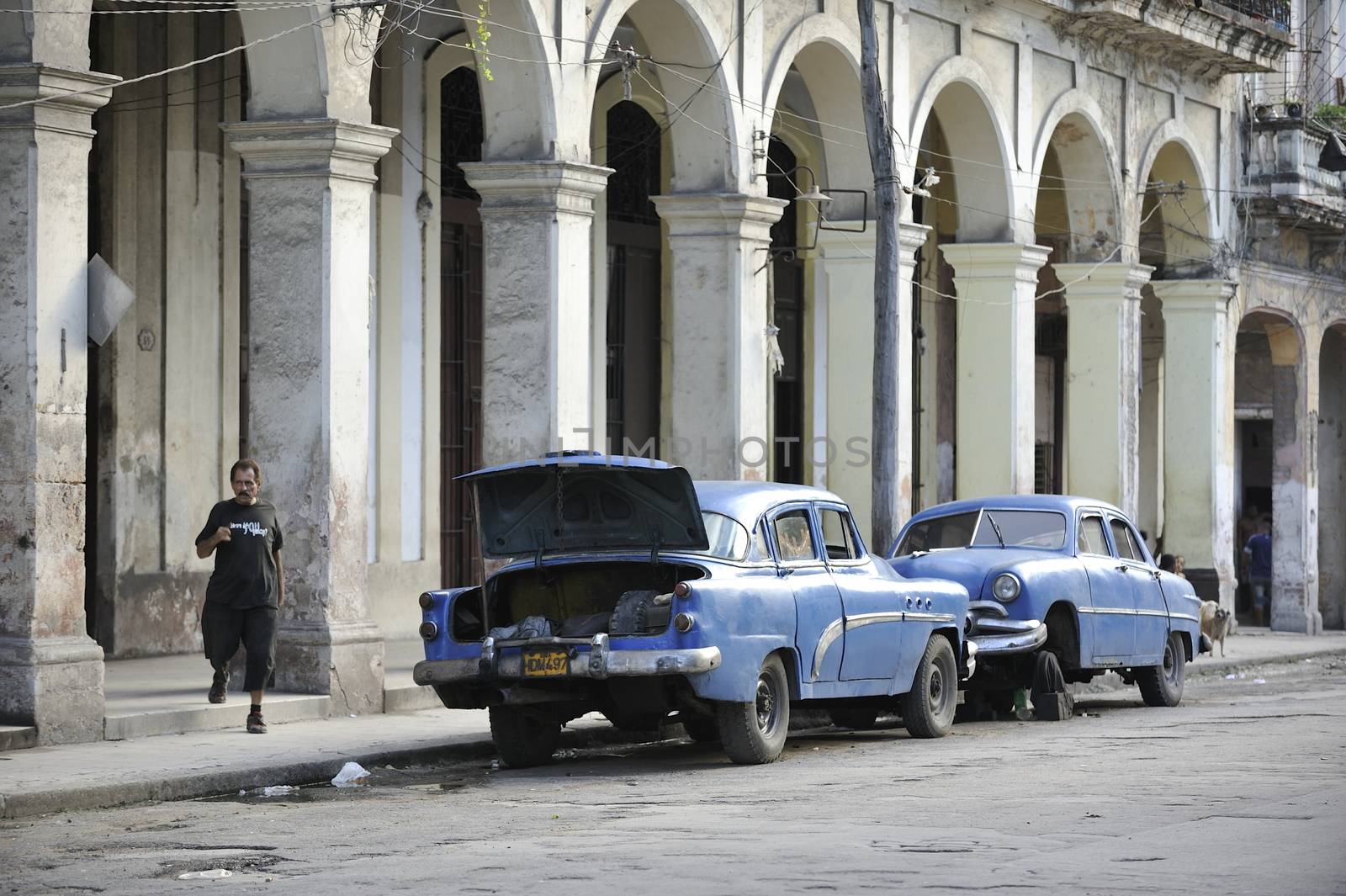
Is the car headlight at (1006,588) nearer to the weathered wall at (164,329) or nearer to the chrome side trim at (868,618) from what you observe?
the chrome side trim at (868,618)

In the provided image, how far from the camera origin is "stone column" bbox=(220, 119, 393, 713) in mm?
13766

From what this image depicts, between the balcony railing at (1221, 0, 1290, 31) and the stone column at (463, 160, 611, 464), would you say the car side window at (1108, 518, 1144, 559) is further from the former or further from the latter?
the balcony railing at (1221, 0, 1290, 31)

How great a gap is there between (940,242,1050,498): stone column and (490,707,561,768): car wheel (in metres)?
11.3

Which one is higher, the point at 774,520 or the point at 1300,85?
the point at 1300,85

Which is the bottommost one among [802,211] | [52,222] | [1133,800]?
[1133,800]

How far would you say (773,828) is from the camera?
346 inches

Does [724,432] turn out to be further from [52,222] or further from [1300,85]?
[1300,85]

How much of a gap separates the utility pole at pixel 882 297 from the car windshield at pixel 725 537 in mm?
5910

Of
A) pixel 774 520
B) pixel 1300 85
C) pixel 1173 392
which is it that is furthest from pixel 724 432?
pixel 1300 85

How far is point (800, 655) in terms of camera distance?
39.2 feet

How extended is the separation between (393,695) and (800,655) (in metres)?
3.59

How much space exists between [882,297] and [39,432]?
7993mm

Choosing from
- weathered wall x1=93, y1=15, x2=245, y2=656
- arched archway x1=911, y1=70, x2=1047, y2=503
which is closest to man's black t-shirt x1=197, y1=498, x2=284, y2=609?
weathered wall x1=93, y1=15, x2=245, y2=656

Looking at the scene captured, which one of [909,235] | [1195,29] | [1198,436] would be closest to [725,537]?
[909,235]
